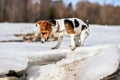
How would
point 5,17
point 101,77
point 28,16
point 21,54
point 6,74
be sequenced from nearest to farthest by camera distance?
1. point 101,77
2. point 6,74
3. point 21,54
4. point 5,17
5. point 28,16

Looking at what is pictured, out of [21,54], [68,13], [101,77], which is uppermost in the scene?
[101,77]

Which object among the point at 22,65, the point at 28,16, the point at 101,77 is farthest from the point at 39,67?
the point at 28,16

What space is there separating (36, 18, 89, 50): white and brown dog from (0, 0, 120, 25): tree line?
31.8 meters

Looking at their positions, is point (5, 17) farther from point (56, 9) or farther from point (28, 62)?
point (28, 62)

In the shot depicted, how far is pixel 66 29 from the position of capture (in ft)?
29.1

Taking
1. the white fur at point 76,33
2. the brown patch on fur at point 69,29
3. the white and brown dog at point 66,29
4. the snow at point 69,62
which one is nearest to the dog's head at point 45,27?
the white and brown dog at point 66,29

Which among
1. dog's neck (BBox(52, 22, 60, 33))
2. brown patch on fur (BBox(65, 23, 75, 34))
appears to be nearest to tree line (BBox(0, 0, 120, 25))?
brown patch on fur (BBox(65, 23, 75, 34))

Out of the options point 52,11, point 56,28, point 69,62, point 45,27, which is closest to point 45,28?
point 45,27

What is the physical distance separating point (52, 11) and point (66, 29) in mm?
37253

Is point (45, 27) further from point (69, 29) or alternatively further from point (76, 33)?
point (76, 33)

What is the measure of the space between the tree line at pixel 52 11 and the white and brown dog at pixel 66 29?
31750 mm

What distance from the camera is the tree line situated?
4294 centimetres

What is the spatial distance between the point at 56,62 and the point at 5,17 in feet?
110

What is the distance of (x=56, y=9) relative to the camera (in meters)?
48.5
